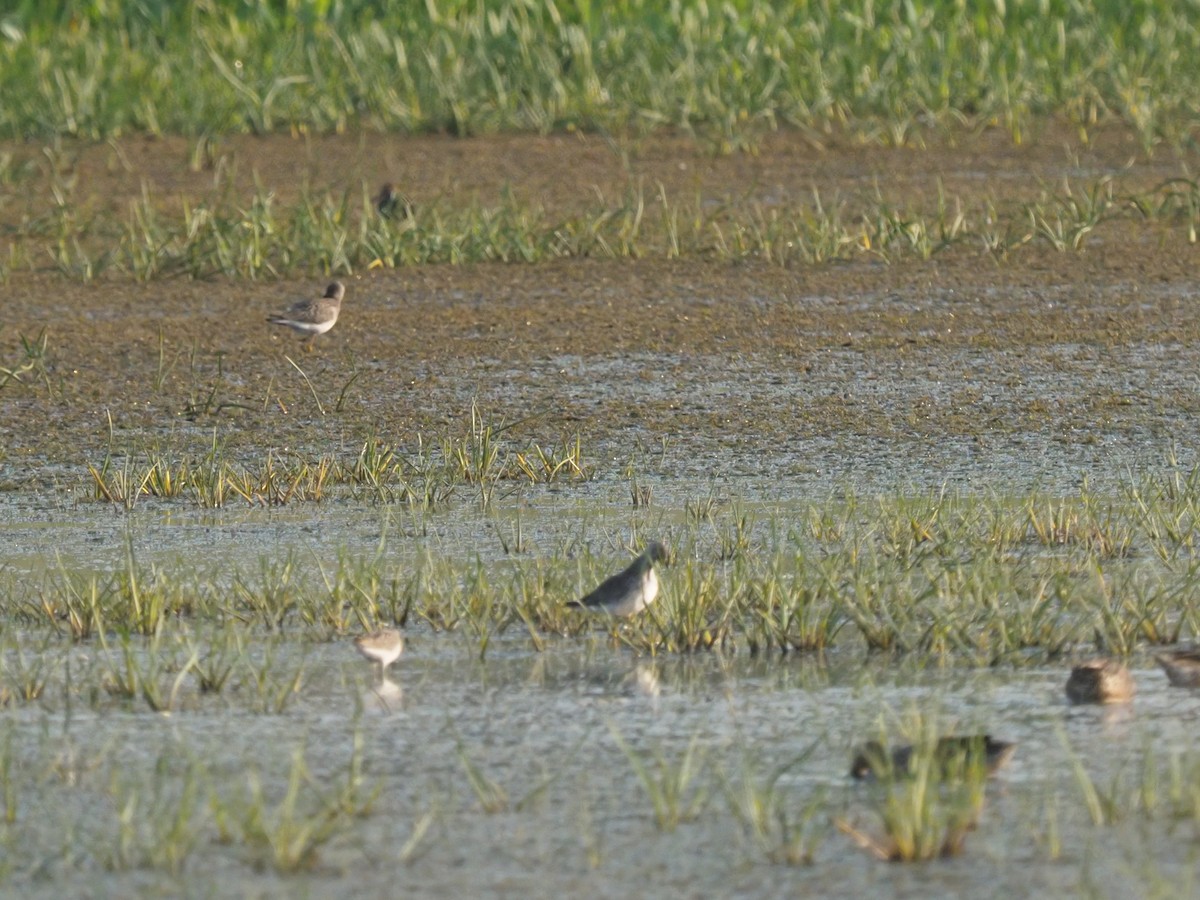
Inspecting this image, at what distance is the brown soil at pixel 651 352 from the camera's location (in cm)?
820

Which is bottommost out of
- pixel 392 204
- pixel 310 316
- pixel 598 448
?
pixel 598 448

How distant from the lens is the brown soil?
8203 millimetres

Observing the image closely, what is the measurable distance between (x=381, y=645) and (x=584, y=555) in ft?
3.23

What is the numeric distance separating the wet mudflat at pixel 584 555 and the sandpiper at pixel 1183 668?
0.43ft

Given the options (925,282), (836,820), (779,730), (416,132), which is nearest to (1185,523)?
(779,730)

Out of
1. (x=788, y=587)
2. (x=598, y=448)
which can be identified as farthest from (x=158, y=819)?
(x=598, y=448)

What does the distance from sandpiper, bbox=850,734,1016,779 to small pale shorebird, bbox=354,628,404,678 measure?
1201 mm

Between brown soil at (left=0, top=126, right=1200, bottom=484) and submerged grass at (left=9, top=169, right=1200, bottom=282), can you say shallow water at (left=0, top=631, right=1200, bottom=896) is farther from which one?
submerged grass at (left=9, top=169, right=1200, bottom=282)

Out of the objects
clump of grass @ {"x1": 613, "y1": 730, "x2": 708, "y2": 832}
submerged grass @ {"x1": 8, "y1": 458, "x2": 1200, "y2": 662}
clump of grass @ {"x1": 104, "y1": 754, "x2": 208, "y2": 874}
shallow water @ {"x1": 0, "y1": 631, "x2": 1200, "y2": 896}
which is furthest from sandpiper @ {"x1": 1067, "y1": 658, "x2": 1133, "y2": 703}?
clump of grass @ {"x1": 104, "y1": 754, "x2": 208, "y2": 874}

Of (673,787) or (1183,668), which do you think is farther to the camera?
(1183,668)

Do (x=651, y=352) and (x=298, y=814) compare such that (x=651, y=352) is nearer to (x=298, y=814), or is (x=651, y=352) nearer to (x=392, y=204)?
(x=392, y=204)

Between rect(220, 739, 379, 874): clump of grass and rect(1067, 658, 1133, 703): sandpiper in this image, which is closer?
rect(220, 739, 379, 874): clump of grass

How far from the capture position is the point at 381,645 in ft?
17.3

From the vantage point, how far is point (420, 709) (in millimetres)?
5133
